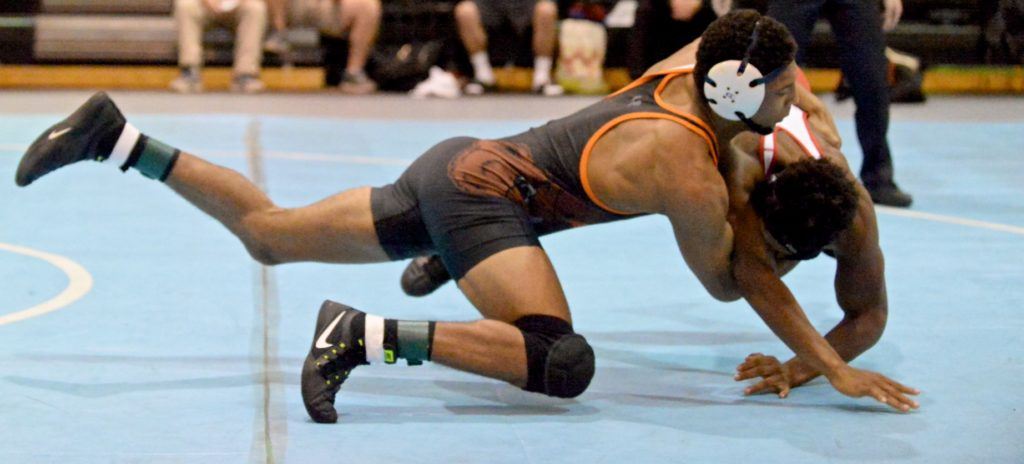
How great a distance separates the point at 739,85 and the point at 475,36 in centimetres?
719

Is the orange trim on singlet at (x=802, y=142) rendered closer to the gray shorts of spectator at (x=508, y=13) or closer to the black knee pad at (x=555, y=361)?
the black knee pad at (x=555, y=361)

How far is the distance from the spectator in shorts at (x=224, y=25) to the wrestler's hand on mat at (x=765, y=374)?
7148mm

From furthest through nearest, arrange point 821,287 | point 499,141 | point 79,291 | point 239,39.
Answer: point 239,39, point 821,287, point 79,291, point 499,141

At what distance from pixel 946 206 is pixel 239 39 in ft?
→ 18.6

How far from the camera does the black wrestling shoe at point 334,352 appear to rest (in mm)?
3266

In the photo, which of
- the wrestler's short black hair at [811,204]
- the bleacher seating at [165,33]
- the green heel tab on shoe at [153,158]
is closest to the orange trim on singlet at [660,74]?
the wrestler's short black hair at [811,204]

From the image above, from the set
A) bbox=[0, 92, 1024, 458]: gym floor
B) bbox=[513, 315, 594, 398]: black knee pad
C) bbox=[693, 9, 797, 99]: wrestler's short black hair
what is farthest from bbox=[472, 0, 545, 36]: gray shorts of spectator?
bbox=[513, 315, 594, 398]: black knee pad

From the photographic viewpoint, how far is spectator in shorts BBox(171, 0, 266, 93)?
1008 cm

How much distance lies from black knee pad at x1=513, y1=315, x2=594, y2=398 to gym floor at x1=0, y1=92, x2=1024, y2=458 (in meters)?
0.07

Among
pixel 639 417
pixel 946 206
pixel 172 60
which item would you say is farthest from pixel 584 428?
pixel 172 60

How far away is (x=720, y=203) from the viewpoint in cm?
332

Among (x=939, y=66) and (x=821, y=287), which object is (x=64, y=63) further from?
(x=821, y=287)

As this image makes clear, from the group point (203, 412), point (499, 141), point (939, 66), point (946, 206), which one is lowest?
point (939, 66)

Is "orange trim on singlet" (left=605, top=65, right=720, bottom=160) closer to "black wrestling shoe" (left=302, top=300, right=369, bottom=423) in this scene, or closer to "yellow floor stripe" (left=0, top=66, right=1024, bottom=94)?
"black wrestling shoe" (left=302, top=300, right=369, bottom=423)
